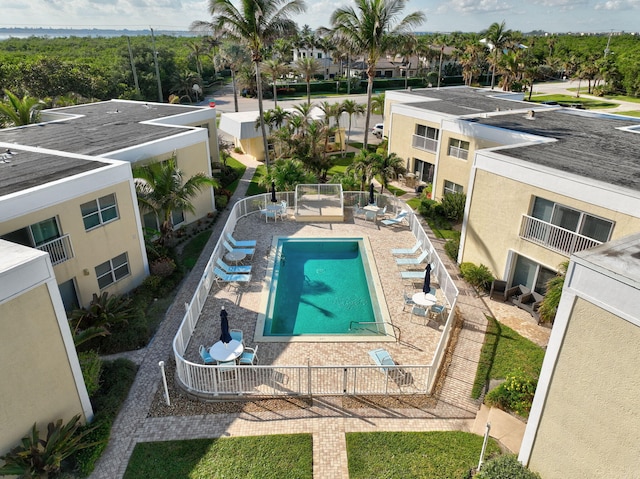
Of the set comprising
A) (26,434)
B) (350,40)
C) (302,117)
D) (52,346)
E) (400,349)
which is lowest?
(400,349)

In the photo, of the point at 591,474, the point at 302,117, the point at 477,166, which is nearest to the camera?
the point at 591,474

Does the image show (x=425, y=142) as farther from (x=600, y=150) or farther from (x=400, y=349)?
(x=400, y=349)

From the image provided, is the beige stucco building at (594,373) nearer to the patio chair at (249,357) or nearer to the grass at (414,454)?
the grass at (414,454)

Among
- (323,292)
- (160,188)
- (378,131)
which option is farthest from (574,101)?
(160,188)

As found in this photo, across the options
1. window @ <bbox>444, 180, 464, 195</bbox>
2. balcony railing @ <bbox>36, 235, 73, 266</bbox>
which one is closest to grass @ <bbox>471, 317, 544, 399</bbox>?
window @ <bbox>444, 180, 464, 195</bbox>

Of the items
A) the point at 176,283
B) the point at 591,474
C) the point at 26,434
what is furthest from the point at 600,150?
the point at 26,434

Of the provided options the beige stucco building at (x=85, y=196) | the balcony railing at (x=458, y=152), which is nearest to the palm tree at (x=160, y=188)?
the beige stucco building at (x=85, y=196)
